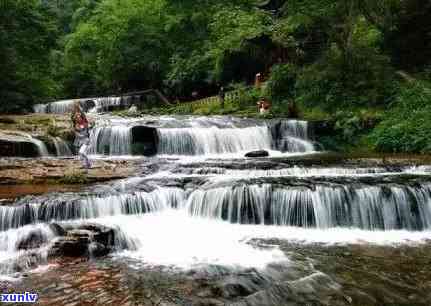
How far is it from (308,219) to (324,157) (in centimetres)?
635

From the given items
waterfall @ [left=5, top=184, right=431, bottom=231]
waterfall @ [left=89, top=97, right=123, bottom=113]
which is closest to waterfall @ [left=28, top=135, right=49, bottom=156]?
waterfall @ [left=5, top=184, right=431, bottom=231]

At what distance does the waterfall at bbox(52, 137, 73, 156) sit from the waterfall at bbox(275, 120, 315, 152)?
8.26m

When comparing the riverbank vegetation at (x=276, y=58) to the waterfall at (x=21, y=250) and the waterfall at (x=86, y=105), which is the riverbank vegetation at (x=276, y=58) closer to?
the waterfall at (x=86, y=105)

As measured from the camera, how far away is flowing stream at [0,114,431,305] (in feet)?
25.3

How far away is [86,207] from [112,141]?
353 inches

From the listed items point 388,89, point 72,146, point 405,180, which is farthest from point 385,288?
point 388,89

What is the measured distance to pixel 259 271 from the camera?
7.57 meters

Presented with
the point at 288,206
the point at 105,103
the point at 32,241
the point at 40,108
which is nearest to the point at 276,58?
the point at 105,103

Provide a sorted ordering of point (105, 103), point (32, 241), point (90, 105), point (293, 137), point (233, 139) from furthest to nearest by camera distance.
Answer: point (105, 103) → point (90, 105) → point (293, 137) → point (233, 139) → point (32, 241)

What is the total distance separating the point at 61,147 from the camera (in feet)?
60.1

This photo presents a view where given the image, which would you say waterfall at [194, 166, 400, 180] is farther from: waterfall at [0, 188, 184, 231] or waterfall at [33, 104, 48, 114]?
waterfall at [33, 104, 48, 114]

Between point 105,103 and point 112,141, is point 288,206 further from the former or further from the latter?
point 105,103

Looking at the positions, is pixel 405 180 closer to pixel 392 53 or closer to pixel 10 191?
pixel 10 191

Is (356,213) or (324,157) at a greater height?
(324,157)
